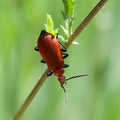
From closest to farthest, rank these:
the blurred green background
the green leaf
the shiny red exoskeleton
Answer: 1. the green leaf
2. the shiny red exoskeleton
3. the blurred green background

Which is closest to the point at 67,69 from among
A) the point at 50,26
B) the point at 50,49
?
the point at 50,49

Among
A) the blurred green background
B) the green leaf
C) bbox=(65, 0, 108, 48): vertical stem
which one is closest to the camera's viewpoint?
bbox=(65, 0, 108, 48): vertical stem

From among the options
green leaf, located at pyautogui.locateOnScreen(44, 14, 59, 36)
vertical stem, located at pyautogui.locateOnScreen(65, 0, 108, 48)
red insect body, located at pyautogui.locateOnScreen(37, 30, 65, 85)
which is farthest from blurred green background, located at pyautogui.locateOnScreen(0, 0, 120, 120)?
vertical stem, located at pyautogui.locateOnScreen(65, 0, 108, 48)

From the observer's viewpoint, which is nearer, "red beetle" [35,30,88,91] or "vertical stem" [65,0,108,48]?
"vertical stem" [65,0,108,48]

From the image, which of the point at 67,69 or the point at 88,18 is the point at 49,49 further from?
the point at 67,69

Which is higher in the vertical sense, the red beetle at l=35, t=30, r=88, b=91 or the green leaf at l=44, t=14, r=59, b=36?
the green leaf at l=44, t=14, r=59, b=36

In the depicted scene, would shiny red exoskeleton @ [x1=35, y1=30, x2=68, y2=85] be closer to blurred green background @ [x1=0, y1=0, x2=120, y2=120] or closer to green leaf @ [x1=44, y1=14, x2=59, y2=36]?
green leaf @ [x1=44, y1=14, x2=59, y2=36]

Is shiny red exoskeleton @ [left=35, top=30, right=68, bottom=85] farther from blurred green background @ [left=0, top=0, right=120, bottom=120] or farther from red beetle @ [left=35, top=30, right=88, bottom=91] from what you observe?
blurred green background @ [left=0, top=0, right=120, bottom=120]

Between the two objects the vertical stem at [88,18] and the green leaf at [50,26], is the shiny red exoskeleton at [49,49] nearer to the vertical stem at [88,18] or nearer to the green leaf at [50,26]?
the green leaf at [50,26]

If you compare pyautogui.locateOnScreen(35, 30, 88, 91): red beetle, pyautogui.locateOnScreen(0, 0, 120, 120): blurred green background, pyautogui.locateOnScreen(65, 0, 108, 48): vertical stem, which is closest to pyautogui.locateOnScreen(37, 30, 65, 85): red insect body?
pyautogui.locateOnScreen(35, 30, 88, 91): red beetle

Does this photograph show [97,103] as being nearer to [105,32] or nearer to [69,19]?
[105,32]

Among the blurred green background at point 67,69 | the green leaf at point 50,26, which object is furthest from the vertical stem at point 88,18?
the blurred green background at point 67,69
